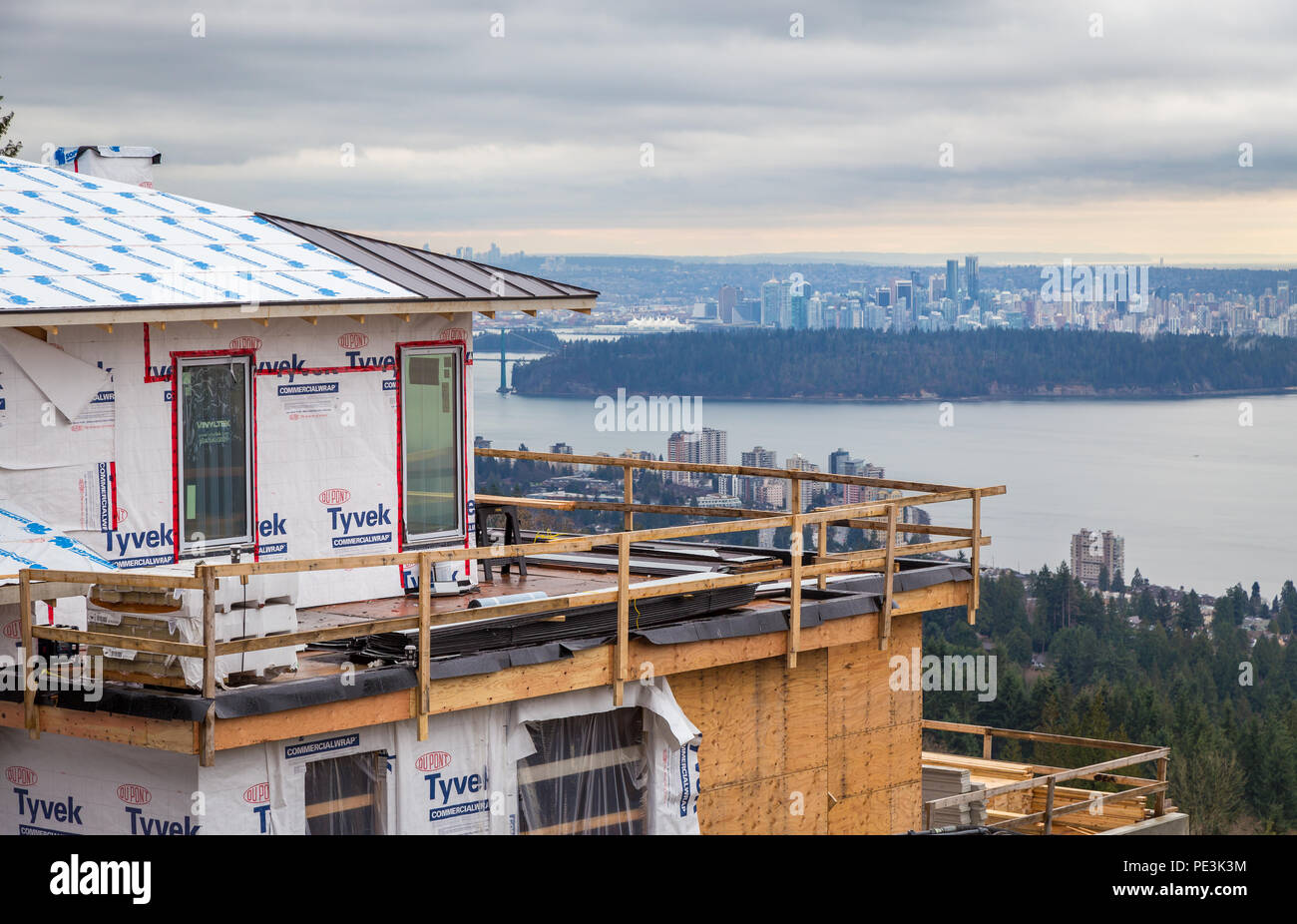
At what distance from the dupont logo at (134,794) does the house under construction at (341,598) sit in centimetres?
3

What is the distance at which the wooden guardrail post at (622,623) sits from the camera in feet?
41.5

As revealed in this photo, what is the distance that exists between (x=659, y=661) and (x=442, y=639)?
7.13 ft

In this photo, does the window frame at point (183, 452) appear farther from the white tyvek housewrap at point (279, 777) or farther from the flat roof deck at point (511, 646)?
the white tyvek housewrap at point (279, 777)

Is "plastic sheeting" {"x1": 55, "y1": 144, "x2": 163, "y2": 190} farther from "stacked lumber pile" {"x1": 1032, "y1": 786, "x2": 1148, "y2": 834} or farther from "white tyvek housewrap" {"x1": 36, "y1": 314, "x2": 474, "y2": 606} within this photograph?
"stacked lumber pile" {"x1": 1032, "y1": 786, "x2": 1148, "y2": 834}

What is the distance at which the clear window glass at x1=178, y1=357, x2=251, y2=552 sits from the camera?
1368 centimetres

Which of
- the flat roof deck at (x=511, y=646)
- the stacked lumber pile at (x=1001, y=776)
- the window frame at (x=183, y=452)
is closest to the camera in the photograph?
the flat roof deck at (x=511, y=646)

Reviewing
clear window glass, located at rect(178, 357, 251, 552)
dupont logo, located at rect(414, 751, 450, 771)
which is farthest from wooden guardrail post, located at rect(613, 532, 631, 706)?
clear window glass, located at rect(178, 357, 251, 552)

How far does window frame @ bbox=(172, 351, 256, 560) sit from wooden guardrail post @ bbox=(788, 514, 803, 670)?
4.96m

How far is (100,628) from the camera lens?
457 inches

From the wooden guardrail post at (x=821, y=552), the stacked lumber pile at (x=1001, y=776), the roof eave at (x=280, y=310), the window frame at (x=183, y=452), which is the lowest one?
the stacked lumber pile at (x=1001, y=776)

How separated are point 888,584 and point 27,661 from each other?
8.13m

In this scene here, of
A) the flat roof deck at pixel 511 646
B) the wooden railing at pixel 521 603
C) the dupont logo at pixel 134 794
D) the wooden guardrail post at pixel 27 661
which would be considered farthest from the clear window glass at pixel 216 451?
the dupont logo at pixel 134 794

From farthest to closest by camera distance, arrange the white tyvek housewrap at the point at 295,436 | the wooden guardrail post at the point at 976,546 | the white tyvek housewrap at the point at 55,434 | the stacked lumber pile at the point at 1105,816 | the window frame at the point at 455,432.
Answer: the stacked lumber pile at the point at 1105,816 → the wooden guardrail post at the point at 976,546 → the window frame at the point at 455,432 → the white tyvek housewrap at the point at 295,436 → the white tyvek housewrap at the point at 55,434
